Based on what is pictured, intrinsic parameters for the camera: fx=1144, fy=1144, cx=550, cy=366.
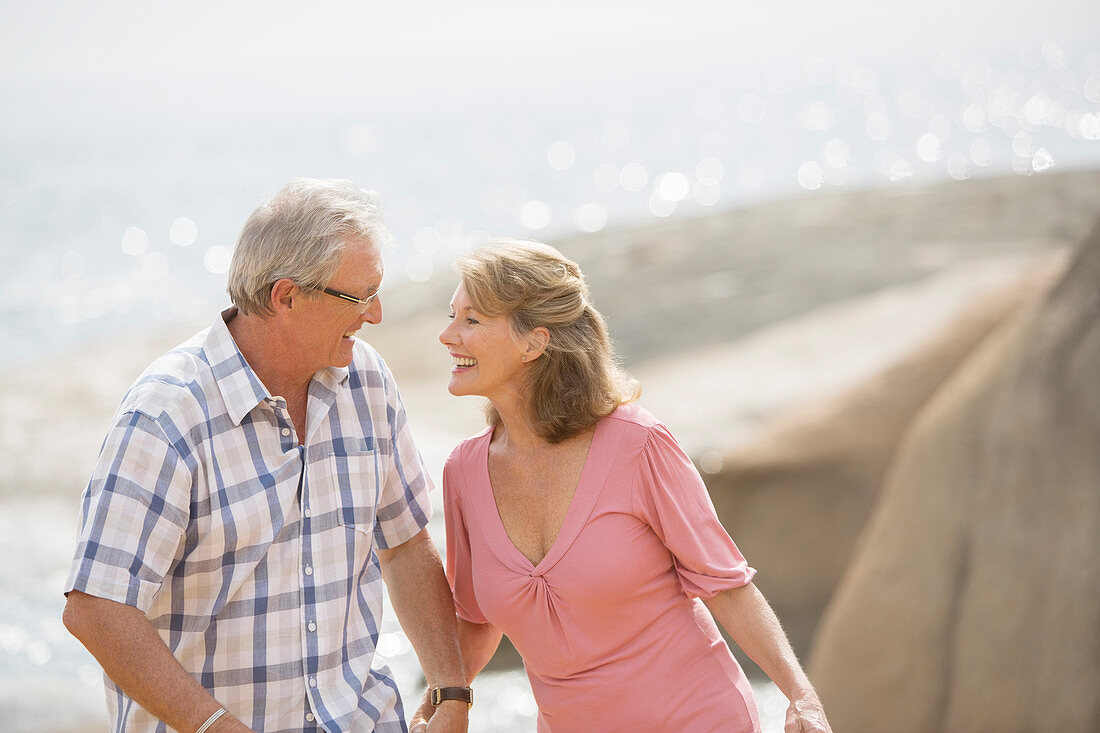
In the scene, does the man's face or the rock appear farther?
the rock

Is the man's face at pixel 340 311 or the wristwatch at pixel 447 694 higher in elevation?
the man's face at pixel 340 311

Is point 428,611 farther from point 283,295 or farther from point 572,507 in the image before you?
point 283,295

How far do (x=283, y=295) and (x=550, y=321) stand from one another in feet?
1.89

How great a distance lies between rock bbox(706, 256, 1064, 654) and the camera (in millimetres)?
7711

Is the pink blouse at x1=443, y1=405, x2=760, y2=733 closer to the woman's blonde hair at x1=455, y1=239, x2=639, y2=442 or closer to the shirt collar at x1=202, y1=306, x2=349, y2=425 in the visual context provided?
the woman's blonde hair at x1=455, y1=239, x2=639, y2=442

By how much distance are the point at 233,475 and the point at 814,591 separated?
6.30 meters

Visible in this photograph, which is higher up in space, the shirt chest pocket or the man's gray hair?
the man's gray hair

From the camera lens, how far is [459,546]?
254 cm

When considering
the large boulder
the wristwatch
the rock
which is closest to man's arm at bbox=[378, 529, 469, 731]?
the wristwatch

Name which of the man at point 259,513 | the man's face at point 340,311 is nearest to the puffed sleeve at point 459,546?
the man at point 259,513

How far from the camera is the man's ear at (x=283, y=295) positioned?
218 centimetres

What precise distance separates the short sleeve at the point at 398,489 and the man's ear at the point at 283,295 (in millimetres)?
335

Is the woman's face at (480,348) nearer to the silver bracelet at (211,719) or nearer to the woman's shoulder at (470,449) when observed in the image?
the woman's shoulder at (470,449)

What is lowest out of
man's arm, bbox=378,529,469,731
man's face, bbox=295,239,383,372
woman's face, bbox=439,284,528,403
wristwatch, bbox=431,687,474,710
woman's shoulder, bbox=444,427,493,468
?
wristwatch, bbox=431,687,474,710
